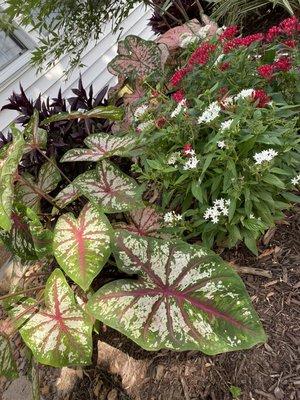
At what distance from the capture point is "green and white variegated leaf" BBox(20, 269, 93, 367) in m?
1.41

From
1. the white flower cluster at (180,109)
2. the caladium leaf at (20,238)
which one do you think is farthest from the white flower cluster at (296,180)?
the caladium leaf at (20,238)

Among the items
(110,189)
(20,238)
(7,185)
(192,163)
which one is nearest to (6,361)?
(20,238)

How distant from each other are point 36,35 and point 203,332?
3.01 metres

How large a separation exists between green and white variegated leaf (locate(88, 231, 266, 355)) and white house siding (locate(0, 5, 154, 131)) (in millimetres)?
2109

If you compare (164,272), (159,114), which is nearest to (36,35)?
(159,114)

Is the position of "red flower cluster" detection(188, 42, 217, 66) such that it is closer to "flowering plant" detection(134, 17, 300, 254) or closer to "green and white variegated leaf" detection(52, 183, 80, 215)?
"flowering plant" detection(134, 17, 300, 254)

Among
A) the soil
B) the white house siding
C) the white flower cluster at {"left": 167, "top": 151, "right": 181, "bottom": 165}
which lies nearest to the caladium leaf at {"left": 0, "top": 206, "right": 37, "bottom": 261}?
the soil

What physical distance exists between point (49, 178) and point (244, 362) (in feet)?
4.01

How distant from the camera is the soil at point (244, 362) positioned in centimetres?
133

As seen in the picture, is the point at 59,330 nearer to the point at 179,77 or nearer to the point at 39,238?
the point at 39,238

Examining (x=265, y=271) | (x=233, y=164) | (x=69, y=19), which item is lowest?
(x=265, y=271)

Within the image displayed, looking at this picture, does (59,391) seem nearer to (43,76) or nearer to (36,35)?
(43,76)

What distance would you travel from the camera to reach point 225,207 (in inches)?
56.1

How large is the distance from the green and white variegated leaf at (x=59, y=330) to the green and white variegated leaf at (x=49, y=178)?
0.51m
